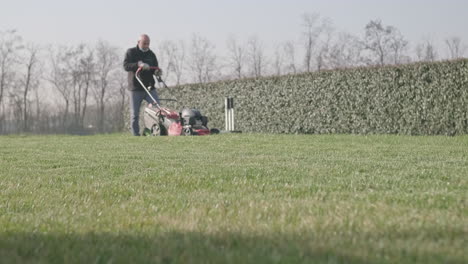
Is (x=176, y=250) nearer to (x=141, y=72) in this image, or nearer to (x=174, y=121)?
(x=174, y=121)

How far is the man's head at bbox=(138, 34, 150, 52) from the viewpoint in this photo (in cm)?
1493

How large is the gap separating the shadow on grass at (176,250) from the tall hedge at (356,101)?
38.9ft

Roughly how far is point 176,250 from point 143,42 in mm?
12892

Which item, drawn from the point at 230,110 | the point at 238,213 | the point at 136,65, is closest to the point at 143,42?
the point at 136,65

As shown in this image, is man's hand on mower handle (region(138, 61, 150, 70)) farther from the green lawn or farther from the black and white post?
the green lawn

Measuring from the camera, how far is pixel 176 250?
2551 millimetres

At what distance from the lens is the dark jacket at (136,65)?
48.8 feet

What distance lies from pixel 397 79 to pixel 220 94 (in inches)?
295

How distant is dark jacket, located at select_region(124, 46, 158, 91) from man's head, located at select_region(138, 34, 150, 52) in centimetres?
12

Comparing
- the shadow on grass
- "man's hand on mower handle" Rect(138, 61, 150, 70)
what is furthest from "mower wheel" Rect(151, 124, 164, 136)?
the shadow on grass

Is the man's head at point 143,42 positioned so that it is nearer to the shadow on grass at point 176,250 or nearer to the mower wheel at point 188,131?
the mower wheel at point 188,131

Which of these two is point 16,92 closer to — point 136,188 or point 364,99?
point 364,99

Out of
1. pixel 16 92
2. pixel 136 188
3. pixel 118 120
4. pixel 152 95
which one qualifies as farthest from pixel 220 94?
pixel 16 92

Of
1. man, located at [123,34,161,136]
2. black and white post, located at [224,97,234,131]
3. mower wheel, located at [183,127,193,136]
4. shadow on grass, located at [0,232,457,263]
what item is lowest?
shadow on grass, located at [0,232,457,263]
